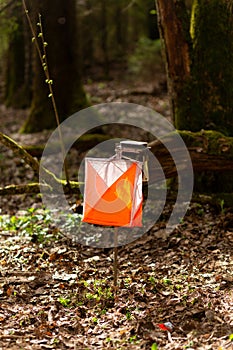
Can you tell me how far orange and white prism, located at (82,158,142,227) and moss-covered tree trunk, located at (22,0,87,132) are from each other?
22.2 feet

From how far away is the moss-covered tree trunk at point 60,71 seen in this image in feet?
34.2

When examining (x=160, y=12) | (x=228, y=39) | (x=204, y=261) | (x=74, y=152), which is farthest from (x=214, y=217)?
(x=74, y=152)

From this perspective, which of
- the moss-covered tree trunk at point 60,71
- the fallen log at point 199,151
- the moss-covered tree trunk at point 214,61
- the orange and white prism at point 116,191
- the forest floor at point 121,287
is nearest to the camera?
the forest floor at point 121,287

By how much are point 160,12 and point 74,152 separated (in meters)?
3.81

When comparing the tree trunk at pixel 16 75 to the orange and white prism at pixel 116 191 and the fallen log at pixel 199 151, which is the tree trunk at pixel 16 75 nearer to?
the fallen log at pixel 199 151

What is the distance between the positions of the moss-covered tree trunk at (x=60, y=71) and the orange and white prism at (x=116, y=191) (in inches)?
267

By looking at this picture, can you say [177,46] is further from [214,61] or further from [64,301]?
[64,301]

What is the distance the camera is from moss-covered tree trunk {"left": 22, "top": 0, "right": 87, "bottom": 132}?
34.2 feet

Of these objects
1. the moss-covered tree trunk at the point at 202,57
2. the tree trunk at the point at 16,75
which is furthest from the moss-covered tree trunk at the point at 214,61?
the tree trunk at the point at 16,75

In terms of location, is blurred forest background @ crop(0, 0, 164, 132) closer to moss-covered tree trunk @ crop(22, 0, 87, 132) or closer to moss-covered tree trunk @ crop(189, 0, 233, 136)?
moss-covered tree trunk @ crop(22, 0, 87, 132)

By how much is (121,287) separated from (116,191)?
3.38 ft

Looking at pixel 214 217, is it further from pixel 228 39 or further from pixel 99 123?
pixel 99 123

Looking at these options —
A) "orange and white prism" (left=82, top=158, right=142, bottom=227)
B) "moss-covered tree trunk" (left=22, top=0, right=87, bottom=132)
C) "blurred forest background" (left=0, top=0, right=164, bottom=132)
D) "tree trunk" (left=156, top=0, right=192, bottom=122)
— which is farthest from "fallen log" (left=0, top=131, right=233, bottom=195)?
"moss-covered tree trunk" (left=22, top=0, right=87, bottom=132)

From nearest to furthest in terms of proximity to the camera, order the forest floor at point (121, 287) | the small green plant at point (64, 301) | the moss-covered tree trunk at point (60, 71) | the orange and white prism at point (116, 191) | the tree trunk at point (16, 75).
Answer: the forest floor at point (121, 287)
the orange and white prism at point (116, 191)
the small green plant at point (64, 301)
the moss-covered tree trunk at point (60, 71)
the tree trunk at point (16, 75)
